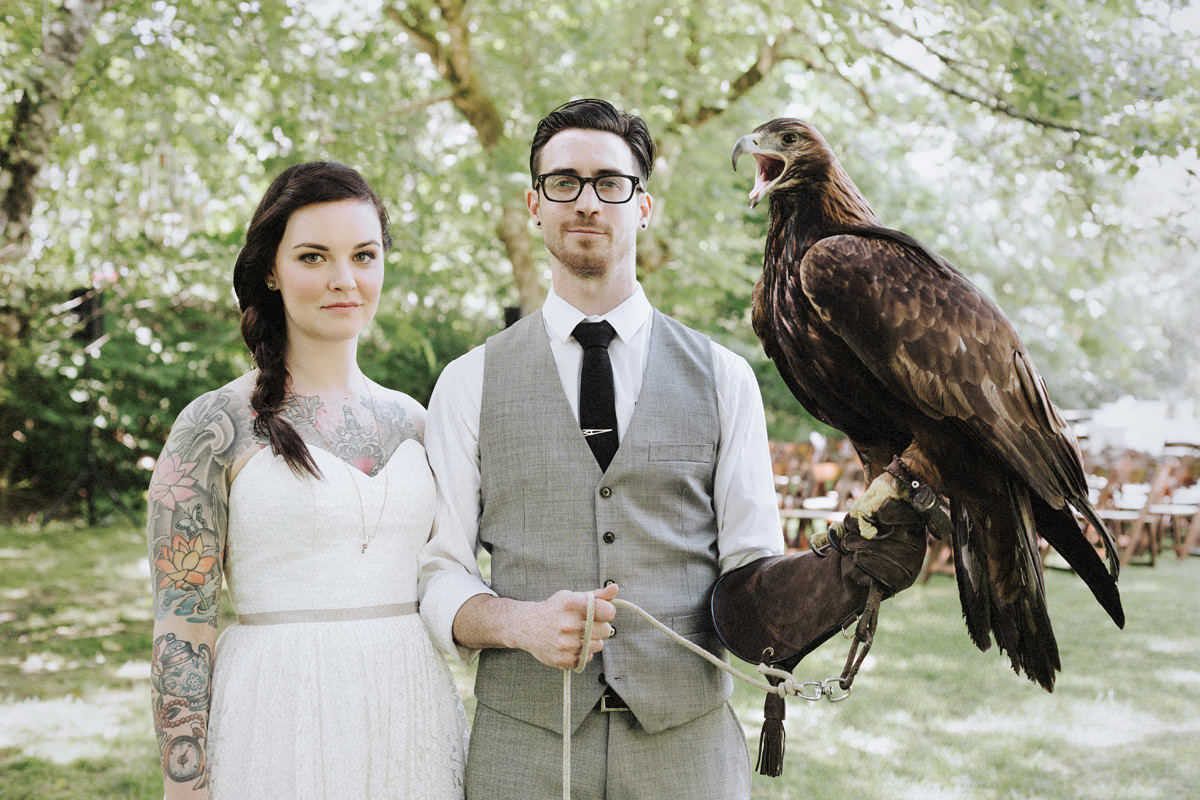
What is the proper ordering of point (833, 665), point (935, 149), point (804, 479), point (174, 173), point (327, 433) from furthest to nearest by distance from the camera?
1. point (804, 479)
2. point (935, 149)
3. point (174, 173)
4. point (833, 665)
5. point (327, 433)

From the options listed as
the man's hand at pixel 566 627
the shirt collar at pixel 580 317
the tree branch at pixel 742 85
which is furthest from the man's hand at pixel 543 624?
the tree branch at pixel 742 85

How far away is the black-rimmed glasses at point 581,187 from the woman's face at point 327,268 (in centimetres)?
38

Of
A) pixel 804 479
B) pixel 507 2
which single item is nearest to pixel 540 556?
pixel 507 2

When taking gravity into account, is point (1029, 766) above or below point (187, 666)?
below

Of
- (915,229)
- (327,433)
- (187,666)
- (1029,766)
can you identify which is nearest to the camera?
(187,666)

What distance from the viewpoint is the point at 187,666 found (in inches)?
69.1

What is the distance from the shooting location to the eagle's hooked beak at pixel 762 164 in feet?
5.91

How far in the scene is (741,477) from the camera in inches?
75.6

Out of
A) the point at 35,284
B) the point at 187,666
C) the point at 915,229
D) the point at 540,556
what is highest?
the point at 915,229

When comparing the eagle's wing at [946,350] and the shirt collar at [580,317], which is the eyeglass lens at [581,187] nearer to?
the shirt collar at [580,317]

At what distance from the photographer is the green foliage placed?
475 centimetres

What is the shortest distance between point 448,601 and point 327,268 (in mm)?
690

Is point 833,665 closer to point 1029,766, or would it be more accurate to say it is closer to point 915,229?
point 1029,766

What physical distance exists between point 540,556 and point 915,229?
12.0m
